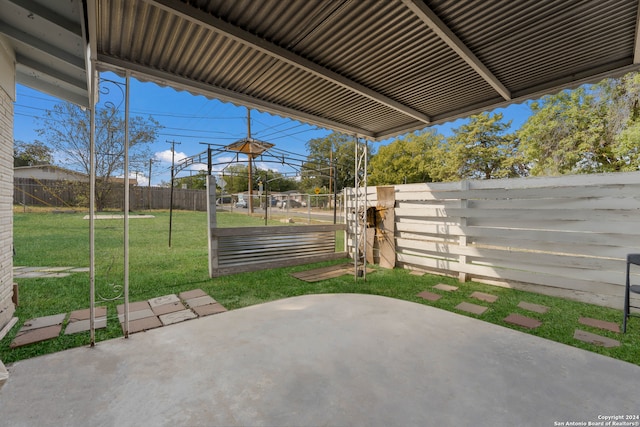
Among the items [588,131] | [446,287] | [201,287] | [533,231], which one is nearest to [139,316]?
[201,287]

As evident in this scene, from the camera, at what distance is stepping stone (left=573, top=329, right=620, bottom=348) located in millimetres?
2316

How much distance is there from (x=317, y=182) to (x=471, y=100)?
27.0 meters

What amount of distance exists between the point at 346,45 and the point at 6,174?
3.45 metres

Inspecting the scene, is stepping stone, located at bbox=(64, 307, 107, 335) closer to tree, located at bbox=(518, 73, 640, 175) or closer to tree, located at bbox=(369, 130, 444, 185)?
tree, located at bbox=(518, 73, 640, 175)

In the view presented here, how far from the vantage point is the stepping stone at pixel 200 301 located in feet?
10.5

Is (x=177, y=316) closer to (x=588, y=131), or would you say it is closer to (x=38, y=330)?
(x=38, y=330)

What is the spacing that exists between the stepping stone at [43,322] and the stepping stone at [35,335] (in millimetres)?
64

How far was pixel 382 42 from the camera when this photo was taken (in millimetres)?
2301

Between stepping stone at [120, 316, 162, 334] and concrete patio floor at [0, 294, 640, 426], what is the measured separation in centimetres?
13

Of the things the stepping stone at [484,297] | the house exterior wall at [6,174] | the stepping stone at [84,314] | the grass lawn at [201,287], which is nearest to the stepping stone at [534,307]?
the grass lawn at [201,287]

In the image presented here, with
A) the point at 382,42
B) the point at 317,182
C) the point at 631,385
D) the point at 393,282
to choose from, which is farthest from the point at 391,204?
the point at 317,182

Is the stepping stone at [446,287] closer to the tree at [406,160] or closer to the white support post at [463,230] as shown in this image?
the white support post at [463,230]

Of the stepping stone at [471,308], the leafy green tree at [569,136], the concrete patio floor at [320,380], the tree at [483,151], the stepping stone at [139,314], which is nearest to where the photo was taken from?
the concrete patio floor at [320,380]

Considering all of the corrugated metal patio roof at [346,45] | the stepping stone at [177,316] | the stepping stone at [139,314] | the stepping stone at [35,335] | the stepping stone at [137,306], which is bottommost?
the stepping stone at [177,316]
